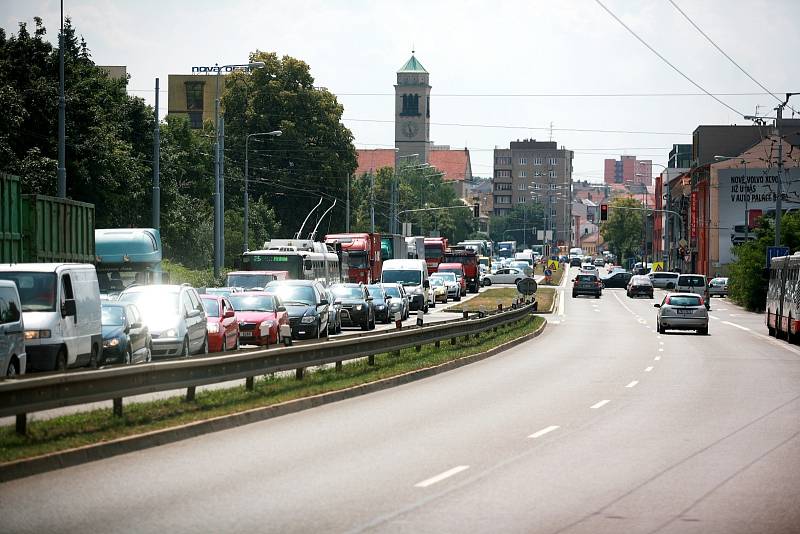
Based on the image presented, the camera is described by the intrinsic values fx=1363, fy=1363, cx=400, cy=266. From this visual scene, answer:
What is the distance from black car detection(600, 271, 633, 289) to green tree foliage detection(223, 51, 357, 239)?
2821 cm

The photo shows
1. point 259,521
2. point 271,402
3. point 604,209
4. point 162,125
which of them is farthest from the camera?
point 604,209

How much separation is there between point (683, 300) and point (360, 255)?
23691mm

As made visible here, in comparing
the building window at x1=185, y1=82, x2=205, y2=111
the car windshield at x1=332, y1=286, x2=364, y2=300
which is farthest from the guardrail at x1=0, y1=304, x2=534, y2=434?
the building window at x1=185, y1=82, x2=205, y2=111

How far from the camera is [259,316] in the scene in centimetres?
3262

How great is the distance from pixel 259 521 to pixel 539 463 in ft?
13.1

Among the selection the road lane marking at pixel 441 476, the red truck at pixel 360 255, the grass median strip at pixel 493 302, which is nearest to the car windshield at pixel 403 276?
the grass median strip at pixel 493 302

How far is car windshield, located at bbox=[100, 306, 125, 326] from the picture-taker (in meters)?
24.5

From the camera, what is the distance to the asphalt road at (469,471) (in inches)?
374

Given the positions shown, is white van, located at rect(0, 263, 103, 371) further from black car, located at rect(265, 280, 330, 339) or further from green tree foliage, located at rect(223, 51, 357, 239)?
green tree foliage, located at rect(223, 51, 357, 239)

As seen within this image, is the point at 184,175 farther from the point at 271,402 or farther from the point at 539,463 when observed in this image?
the point at 539,463

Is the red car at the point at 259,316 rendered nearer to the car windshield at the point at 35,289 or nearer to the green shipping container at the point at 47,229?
the green shipping container at the point at 47,229

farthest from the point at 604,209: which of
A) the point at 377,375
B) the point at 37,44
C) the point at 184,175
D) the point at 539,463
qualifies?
the point at 539,463

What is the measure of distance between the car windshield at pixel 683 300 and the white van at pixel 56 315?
27907 millimetres

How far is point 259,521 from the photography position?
938 centimetres
